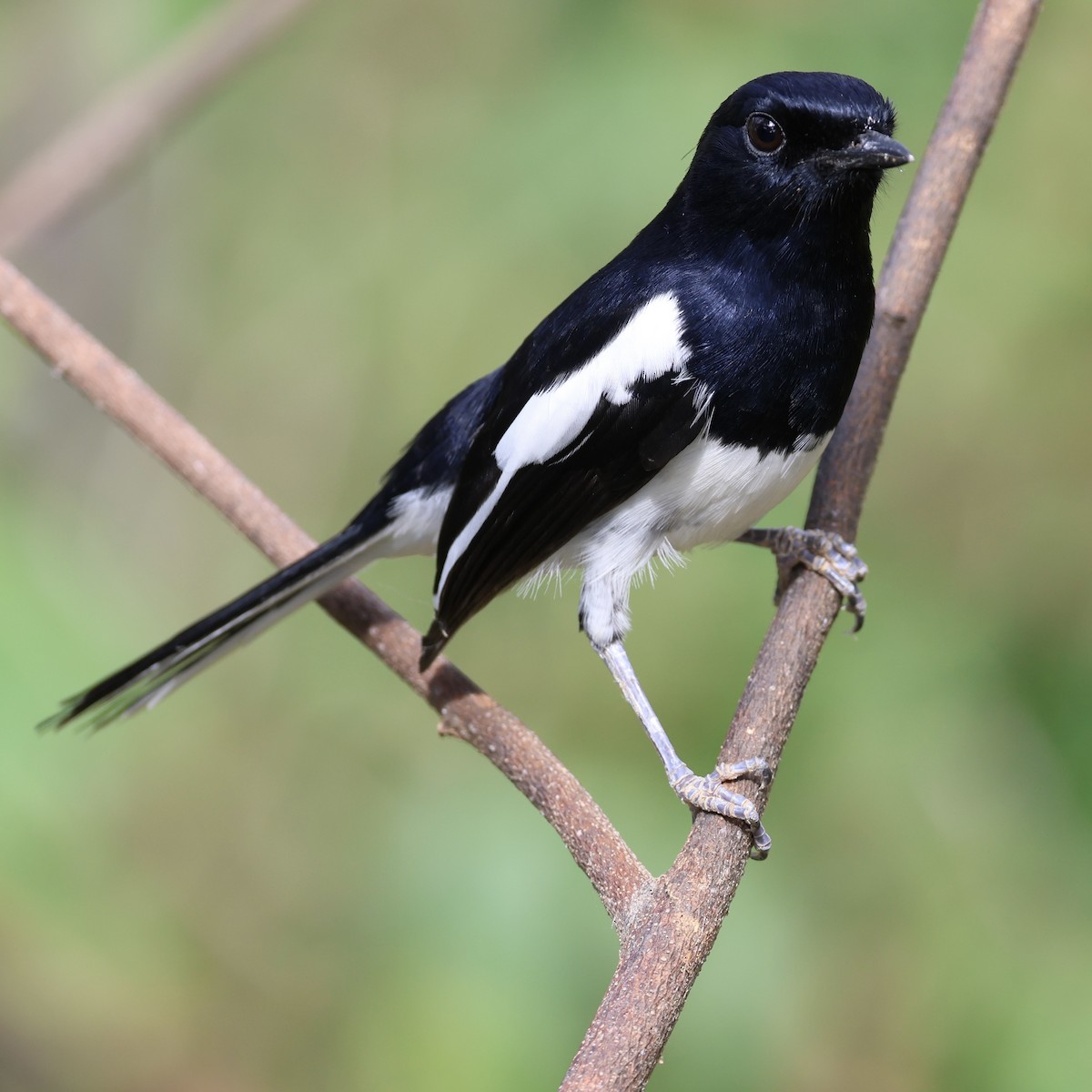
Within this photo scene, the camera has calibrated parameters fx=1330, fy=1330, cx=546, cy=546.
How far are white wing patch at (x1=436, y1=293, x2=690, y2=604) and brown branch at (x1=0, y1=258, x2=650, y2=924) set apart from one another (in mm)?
144

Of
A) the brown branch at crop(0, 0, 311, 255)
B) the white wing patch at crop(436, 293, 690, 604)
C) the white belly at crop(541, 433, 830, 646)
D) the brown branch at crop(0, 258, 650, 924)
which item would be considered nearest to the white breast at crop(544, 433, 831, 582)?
the white belly at crop(541, 433, 830, 646)

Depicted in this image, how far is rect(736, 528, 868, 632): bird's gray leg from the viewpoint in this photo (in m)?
2.16

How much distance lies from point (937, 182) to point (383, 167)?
2011 mm

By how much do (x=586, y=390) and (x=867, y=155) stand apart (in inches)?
21.3

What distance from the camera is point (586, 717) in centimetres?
310

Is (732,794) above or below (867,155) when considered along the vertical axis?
below

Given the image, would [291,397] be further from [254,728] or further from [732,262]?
[732,262]

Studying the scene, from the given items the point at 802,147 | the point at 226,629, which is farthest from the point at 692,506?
the point at 226,629

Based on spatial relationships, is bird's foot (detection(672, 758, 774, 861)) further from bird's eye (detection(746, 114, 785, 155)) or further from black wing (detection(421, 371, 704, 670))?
bird's eye (detection(746, 114, 785, 155))

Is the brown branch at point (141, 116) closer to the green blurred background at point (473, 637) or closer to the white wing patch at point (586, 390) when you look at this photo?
the green blurred background at point (473, 637)

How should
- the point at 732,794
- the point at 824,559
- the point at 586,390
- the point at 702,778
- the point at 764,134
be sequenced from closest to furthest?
the point at 732,794 → the point at 702,778 → the point at 764,134 → the point at 586,390 → the point at 824,559

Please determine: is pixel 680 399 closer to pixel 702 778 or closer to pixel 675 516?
pixel 675 516

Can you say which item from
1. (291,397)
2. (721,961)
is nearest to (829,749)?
(721,961)

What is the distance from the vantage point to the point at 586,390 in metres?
2.10
